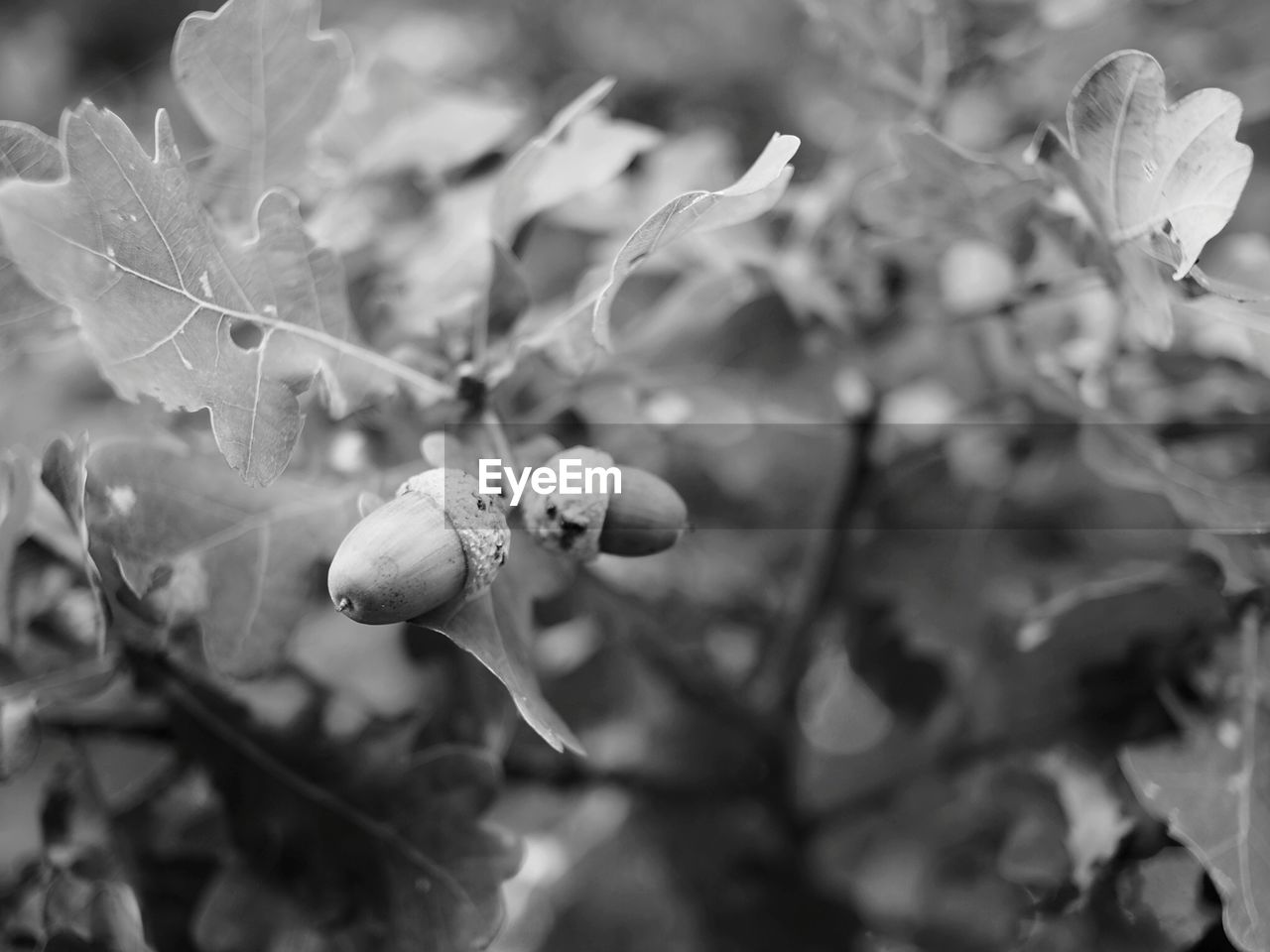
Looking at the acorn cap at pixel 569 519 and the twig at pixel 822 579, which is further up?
the acorn cap at pixel 569 519

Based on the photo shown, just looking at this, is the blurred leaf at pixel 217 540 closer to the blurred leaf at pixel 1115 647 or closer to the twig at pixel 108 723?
the twig at pixel 108 723

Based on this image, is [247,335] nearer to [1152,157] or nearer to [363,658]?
[363,658]

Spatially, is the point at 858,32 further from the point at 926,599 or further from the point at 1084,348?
A: the point at 926,599

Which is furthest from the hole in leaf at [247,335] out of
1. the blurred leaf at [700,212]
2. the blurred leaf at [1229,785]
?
the blurred leaf at [1229,785]

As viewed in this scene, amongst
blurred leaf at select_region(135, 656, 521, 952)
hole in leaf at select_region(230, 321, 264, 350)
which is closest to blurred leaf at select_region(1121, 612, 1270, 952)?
blurred leaf at select_region(135, 656, 521, 952)

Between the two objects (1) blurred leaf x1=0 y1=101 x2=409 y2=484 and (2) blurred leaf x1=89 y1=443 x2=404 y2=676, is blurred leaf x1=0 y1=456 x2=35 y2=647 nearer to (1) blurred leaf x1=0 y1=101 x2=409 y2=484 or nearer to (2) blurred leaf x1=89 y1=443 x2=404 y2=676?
(2) blurred leaf x1=89 y1=443 x2=404 y2=676

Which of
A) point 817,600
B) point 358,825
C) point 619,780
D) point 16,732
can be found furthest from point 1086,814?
point 16,732

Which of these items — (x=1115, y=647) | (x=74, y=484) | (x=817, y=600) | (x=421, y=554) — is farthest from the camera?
(x=817, y=600)

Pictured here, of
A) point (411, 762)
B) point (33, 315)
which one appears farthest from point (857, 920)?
point (33, 315)
